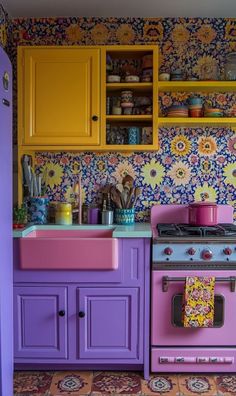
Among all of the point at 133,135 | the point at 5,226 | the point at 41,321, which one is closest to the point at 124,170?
the point at 133,135

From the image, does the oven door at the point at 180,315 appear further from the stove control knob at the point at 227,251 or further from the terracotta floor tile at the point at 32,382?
the terracotta floor tile at the point at 32,382

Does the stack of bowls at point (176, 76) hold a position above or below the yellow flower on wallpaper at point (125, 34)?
below

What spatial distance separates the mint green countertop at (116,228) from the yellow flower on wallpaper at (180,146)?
0.58 metres

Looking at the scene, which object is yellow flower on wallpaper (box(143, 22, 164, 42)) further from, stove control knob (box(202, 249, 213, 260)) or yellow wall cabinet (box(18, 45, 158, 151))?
stove control knob (box(202, 249, 213, 260))

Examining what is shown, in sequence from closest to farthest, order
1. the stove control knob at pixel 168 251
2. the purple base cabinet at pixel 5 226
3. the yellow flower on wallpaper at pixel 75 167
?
the purple base cabinet at pixel 5 226 < the stove control knob at pixel 168 251 < the yellow flower on wallpaper at pixel 75 167

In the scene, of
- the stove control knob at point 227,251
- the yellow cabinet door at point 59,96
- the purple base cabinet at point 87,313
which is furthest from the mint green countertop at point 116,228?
the yellow cabinet door at point 59,96

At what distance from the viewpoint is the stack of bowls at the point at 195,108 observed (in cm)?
304

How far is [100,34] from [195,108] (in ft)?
2.88

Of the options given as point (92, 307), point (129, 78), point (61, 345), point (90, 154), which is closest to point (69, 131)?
point (90, 154)

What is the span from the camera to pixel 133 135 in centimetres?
304

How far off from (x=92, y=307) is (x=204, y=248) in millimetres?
778

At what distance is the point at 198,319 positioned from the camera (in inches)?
103

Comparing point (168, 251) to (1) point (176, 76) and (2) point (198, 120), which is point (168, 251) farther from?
(1) point (176, 76)

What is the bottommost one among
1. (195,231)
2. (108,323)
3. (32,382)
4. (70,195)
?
(32,382)
